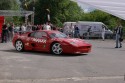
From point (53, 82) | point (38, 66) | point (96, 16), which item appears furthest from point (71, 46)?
point (96, 16)

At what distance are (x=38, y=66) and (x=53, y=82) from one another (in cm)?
348

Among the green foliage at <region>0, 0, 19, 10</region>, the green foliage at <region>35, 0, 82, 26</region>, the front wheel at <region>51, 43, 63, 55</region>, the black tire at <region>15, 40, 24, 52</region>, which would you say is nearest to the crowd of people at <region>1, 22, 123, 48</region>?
the front wheel at <region>51, 43, 63, 55</region>

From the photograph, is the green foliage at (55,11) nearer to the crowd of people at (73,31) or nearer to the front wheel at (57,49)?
the crowd of people at (73,31)

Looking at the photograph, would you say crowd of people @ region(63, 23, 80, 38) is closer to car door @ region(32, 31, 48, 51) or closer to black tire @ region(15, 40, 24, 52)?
black tire @ region(15, 40, 24, 52)

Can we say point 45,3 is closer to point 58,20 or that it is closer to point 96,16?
point 58,20

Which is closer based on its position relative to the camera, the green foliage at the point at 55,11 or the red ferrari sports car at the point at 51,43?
the red ferrari sports car at the point at 51,43

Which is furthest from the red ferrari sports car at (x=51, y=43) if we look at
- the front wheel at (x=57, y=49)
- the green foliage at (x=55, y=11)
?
the green foliage at (x=55, y=11)

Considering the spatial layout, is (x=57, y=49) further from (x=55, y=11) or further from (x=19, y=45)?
(x=55, y=11)

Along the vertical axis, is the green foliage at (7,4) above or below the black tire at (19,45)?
above

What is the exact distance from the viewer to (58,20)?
247 feet

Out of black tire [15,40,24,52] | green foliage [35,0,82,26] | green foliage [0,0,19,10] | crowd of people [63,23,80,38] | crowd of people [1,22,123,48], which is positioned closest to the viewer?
black tire [15,40,24,52]

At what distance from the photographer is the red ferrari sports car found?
59.3 ft

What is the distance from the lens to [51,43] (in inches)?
731

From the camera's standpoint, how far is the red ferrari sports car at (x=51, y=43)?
18062mm
